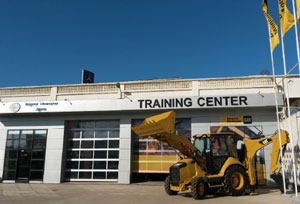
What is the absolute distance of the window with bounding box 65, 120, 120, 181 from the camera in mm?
16141

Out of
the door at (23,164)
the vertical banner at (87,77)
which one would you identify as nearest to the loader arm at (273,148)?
the door at (23,164)

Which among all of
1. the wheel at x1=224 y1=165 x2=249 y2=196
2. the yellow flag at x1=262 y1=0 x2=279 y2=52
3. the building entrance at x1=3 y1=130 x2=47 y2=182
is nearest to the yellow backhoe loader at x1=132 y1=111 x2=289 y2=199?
the wheel at x1=224 y1=165 x2=249 y2=196

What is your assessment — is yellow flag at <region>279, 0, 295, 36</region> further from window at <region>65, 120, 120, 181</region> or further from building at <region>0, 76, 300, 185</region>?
window at <region>65, 120, 120, 181</region>

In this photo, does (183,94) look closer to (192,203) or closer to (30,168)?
(192,203)

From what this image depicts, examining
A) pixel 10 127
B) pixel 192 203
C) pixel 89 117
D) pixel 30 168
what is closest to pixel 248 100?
pixel 192 203

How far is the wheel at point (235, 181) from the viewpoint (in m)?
9.63

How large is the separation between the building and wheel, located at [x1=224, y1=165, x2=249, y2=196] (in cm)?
459

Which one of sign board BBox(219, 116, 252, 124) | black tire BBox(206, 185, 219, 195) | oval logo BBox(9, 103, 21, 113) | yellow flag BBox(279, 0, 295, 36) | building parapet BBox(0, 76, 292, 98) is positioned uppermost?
yellow flag BBox(279, 0, 295, 36)

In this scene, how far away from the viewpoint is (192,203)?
8648 mm

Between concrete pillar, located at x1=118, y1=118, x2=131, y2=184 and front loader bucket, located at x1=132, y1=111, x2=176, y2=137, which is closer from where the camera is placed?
front loader bucket, located at x1=132, y1=111, x2=176, y2=137

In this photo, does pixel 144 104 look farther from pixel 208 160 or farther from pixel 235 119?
pixel 208 160

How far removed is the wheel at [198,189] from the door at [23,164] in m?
12.1

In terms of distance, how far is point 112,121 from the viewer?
1659cm

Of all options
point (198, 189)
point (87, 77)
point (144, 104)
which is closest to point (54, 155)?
point (144, 104)
